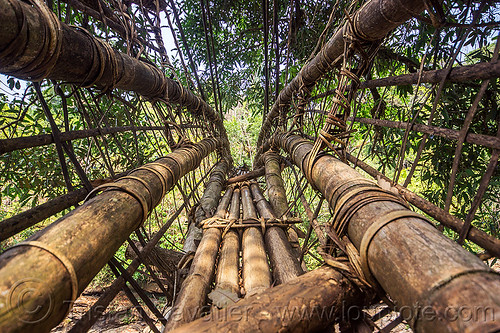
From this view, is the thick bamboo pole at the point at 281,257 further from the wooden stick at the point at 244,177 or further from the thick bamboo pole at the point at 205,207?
the wooden stick at the point at 244,177

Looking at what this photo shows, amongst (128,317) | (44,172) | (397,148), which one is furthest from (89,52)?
(128,317)

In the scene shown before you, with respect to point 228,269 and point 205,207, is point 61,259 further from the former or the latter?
point 205,207

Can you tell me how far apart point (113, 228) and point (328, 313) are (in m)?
0.68

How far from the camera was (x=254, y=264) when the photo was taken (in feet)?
3.99

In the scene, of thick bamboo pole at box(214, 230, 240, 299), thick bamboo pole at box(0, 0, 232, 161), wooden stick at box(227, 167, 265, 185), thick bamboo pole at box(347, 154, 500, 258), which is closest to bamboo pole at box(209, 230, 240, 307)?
thick bamboo pole at box(214, 230, 240, 299)

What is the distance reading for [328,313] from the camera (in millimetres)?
654

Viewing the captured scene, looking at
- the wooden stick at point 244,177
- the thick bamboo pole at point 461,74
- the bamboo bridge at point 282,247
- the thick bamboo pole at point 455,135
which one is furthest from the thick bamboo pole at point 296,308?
the wooden stick at point 244,177

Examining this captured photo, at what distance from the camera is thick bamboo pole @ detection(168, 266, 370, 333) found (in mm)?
598

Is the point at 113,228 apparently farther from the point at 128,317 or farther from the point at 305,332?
the point at 128,317

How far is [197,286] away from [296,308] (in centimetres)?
52

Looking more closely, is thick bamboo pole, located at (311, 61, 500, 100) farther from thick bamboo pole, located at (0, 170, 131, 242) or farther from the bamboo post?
thick bamboo pole, located at (0, 170, 131, 242)

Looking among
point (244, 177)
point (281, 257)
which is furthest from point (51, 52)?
point (244, 177)

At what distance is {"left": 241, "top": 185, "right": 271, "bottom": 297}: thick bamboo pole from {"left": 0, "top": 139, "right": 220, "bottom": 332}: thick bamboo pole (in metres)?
0.56

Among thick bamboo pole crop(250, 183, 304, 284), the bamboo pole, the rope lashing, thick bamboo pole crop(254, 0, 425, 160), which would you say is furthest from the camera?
thick bamboo pole crop(250, 183, 304, 284)
